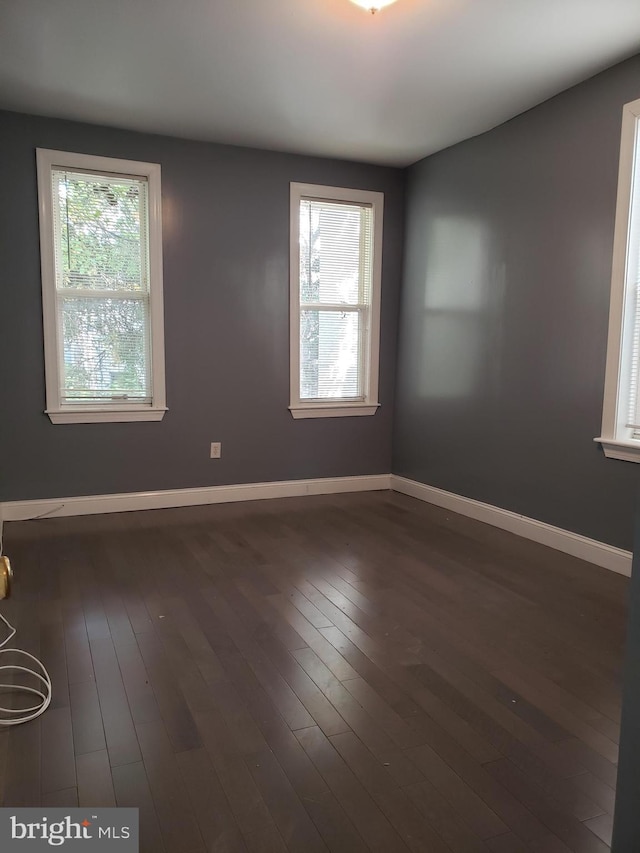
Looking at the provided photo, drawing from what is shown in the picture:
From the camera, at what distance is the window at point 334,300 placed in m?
4.74

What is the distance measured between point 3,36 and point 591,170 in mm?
2967

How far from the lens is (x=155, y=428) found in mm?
4410

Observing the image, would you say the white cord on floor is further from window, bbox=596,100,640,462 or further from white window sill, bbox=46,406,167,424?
window, bbox=596,100,640,462

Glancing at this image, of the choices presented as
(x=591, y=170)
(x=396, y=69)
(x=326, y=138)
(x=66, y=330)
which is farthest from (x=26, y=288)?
(x=591, y=170)

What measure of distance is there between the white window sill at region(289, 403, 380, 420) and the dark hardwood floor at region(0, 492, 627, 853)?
1.39 meters

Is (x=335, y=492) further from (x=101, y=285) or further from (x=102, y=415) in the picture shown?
(x=101, y=285)

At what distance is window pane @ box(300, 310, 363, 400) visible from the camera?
4.84 m

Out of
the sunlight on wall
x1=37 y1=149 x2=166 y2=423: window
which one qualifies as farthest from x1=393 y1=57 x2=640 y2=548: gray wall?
x1=37 y1=149 x2=166 y2=423: window

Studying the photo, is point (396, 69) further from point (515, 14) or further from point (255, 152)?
point (255, 152)

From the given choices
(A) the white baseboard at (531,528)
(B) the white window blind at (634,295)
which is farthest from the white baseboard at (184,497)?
(B) the white window blind at (634,295)

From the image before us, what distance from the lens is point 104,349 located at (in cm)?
423

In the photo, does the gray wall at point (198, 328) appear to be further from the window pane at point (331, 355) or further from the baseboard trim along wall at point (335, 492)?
the window pane at point (331, 355)

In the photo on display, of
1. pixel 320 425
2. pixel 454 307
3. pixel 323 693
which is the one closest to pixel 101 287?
pixel 320 425

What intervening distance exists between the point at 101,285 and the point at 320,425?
1887 millimetres
